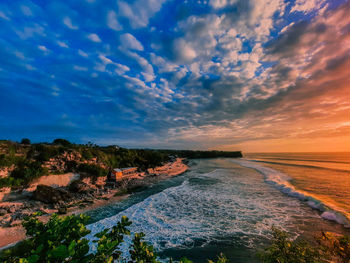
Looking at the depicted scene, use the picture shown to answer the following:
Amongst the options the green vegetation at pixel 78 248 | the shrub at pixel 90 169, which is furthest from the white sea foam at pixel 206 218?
the shrub at pixel 90 169

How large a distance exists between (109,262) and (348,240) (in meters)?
6.33

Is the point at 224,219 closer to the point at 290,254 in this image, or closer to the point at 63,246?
the point at 290,254

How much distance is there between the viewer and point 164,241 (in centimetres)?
1108

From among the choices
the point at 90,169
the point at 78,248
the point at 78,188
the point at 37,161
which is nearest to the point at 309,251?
the point at 78,248

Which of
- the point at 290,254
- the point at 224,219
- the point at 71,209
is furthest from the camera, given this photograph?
the point at 71,209

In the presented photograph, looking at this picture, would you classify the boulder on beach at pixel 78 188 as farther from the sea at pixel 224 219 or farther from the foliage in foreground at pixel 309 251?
the foliage in foreground at pixel 309 251

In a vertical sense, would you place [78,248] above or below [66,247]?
below

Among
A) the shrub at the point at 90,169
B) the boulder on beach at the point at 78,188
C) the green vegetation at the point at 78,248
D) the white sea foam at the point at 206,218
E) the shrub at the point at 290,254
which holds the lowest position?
the white sea foam at the point at 206,218

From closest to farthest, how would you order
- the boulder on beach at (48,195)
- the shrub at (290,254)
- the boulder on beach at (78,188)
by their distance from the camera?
1. the shrub at (290,254)
2. the boulder on beach at (48,195)
3. the boulder on beach at (78,188)

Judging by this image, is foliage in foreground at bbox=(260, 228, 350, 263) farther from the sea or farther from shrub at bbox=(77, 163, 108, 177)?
shrub at bbox=(77, 163, 108, 177)

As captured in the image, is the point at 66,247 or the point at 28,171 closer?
the point at 66,247

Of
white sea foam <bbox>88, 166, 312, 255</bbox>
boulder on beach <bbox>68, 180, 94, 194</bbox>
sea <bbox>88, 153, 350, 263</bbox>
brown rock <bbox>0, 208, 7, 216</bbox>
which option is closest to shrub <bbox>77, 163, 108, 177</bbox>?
boulder on beach <bbox>68, 180, 94, 194</bbox>

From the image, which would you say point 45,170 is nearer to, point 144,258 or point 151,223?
point 151,223

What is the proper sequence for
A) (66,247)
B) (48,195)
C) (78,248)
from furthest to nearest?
(48,195), (78,248), (66,247)
